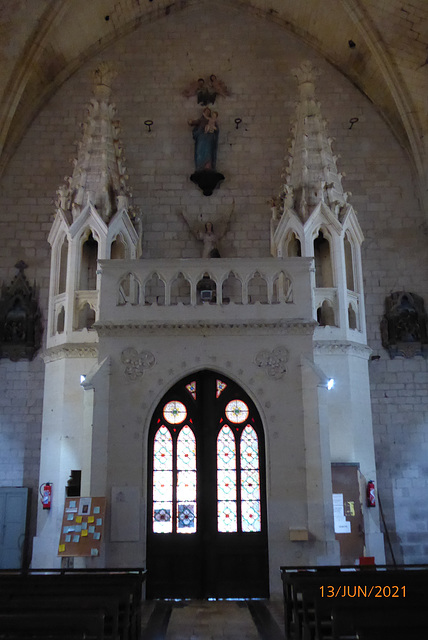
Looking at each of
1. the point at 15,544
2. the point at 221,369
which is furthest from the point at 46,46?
the point at 15,544

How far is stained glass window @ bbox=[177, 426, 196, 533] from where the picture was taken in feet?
32.4

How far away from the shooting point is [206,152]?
15.6m

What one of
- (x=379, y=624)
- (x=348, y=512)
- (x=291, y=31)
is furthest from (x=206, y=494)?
(x=291, y=31)

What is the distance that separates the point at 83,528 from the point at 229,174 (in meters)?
9.73

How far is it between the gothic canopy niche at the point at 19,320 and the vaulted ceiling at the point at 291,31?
3.29 metres

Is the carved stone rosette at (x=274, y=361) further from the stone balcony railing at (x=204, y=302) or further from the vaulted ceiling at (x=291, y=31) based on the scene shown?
the vaulted ceiling at (x=291, y=31)

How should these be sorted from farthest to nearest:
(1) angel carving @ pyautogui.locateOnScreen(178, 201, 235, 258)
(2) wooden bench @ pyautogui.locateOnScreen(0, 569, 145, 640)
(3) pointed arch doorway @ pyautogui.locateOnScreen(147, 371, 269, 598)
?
(1) angel carving @ pyautogui.locateOnScreen(178, 201, 235, 258)
(3) pointed arch doorway @ pyautogui.locateOnScreen(147, 371, 269, 598)
(2) wooden bench @ pyautogui.locateOnScreen(0, 569, 145, 640)

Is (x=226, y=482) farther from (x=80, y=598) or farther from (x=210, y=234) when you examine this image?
(x=210, y=234)

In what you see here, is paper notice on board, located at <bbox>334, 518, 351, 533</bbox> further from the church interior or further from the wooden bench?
the wooden bench

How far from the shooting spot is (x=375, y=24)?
15539mm

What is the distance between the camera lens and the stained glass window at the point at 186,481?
9867mm

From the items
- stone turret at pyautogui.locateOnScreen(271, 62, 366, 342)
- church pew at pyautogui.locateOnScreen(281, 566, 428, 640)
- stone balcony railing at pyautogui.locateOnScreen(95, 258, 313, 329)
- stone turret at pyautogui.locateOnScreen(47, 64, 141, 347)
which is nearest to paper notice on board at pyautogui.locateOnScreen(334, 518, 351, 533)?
stone turret at pyautogui.locateOnScreen(271, 62, 366, 342)

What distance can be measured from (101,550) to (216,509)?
71.9 inches

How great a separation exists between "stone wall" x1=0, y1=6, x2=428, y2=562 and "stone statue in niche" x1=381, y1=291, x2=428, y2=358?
216 millimetres
